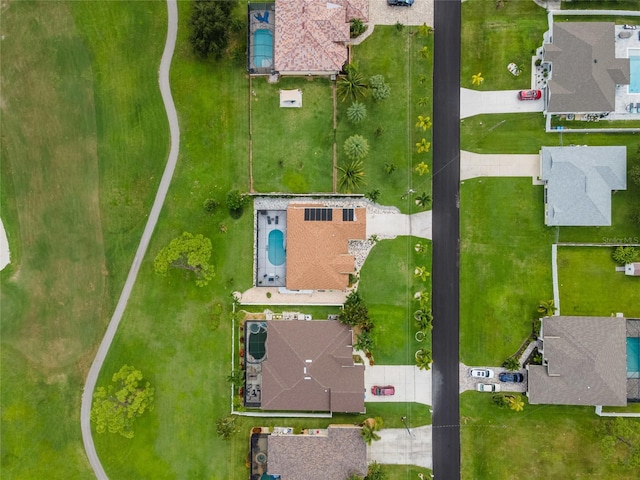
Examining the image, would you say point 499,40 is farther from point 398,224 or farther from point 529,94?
point 398,224

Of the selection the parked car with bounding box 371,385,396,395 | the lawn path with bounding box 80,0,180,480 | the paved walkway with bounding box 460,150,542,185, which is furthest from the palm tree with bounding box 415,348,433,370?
the lawn path with bounding box 80,0,180,480

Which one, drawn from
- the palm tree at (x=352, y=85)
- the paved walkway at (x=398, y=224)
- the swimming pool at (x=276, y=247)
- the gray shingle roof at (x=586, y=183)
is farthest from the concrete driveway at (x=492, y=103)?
the swimming pool at (x=276, y=247)

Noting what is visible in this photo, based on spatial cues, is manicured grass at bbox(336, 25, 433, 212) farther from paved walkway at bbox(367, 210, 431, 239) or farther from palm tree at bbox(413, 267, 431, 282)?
palm tree at bbox(413, 267, 431, 282)

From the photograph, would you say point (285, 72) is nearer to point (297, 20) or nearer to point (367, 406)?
point (297, 20)

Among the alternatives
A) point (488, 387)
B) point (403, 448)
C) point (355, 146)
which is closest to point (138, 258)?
point (355, 146)

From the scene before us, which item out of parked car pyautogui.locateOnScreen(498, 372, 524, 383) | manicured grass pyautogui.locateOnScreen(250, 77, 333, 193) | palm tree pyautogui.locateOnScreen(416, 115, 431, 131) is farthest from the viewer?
manicured grass pyautogui.locateOnScreen(250, 77, 333, 193)

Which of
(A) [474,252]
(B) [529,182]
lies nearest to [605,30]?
(B) [529,182]
